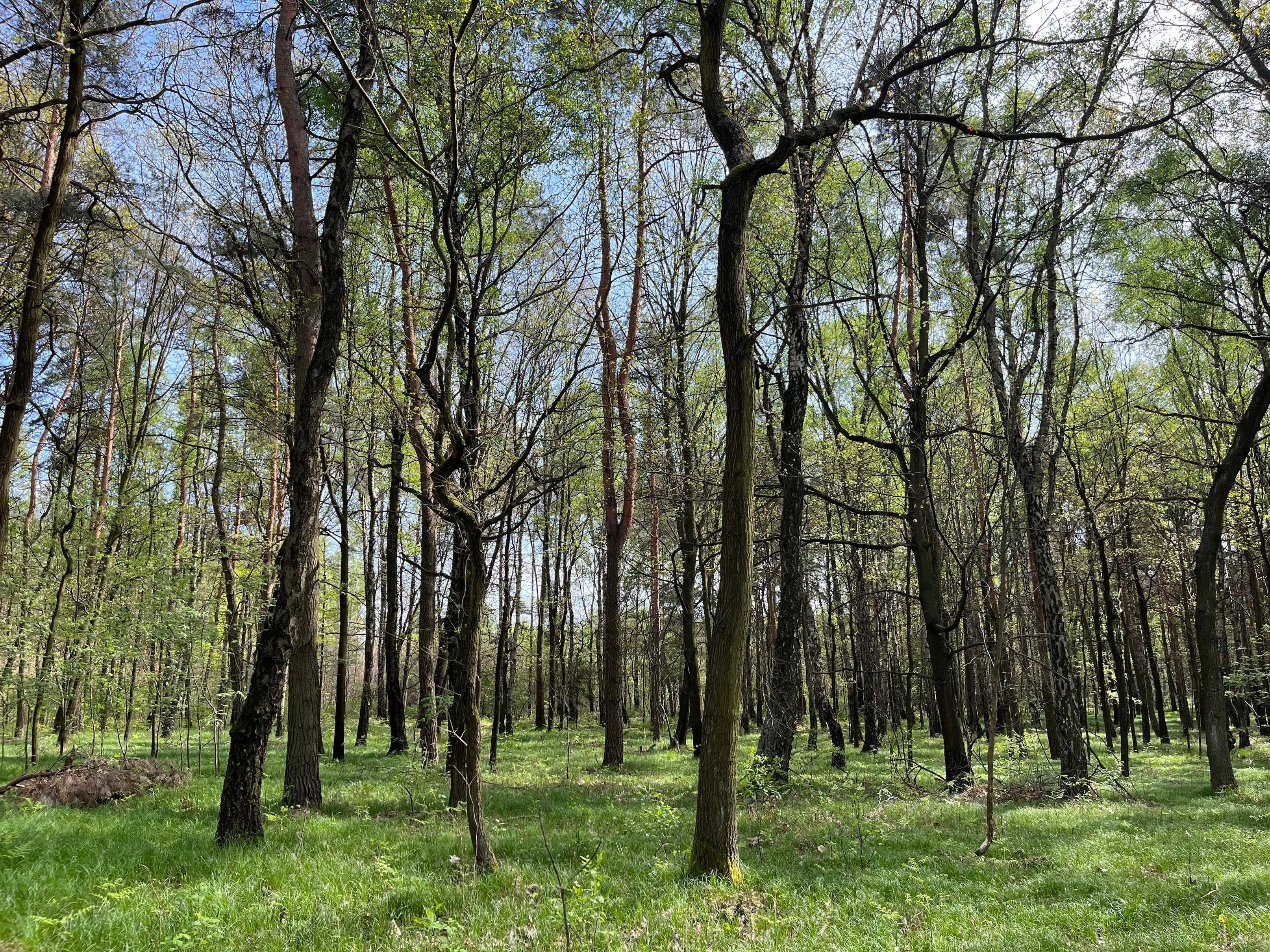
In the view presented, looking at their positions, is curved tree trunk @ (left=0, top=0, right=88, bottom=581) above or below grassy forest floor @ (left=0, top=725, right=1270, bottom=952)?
above

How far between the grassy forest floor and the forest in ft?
0.18

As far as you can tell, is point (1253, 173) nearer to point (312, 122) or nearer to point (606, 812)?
point (606, 812)

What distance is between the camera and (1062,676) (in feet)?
33.0

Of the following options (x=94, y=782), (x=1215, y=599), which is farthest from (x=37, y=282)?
(x=1215, y=599)

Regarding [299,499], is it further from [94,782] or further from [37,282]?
[94,782]

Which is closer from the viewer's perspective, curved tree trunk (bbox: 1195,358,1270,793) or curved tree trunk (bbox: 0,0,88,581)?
curved tree trunk (bbox: 0,0,88,581)

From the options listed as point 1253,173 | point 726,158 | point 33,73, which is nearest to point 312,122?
point 33,73

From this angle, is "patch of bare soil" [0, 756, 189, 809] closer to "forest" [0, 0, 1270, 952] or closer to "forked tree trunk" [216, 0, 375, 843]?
"forest" [0, 0, 1270, 952]

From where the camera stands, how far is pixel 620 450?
13125mm

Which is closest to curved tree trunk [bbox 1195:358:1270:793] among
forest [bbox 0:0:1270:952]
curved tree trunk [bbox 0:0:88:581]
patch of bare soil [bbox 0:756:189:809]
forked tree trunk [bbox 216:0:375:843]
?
forest [bbox 0:0:1270:952]

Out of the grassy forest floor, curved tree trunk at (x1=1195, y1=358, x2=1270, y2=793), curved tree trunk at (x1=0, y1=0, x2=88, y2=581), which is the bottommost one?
the grassy forest floor

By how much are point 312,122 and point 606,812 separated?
1093 centimetres

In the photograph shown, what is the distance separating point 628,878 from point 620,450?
872 cm

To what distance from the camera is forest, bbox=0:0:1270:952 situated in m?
5.12
